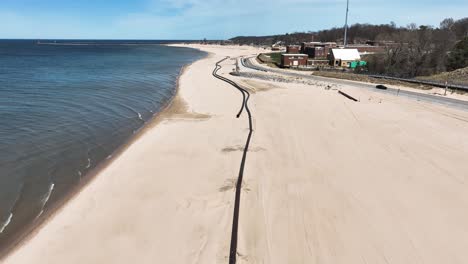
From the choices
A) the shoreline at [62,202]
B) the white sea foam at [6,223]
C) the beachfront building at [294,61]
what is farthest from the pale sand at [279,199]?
the beachfront building at [294,61]

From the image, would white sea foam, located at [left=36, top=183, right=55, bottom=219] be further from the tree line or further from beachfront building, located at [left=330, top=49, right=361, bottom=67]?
beachfront building, located at [left=330, top=49, right=361, bottom=67]

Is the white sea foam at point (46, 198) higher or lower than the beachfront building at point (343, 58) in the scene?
lower

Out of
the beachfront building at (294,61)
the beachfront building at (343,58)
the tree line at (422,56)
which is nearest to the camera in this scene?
the tree line at (422,56)

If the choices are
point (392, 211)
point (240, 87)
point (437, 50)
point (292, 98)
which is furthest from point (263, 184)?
point (437, 50)

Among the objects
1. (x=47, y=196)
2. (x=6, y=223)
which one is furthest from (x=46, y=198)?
(x=6, y=223)

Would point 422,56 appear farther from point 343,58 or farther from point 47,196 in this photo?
point 47,196

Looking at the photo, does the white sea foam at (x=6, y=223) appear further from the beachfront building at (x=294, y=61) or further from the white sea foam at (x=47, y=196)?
the beachfront building at (x=294, y=61)

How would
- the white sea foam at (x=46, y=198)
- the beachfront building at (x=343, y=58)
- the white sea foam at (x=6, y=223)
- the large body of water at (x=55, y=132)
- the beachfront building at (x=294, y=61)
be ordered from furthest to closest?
the beachfront building at (x=294, y=61), the beachfront building at (x=343, y=58), the large body of water at (x=55, y=132), the white sea foam at (x=46, y=198), the white sea foam at (x=6, y=223)

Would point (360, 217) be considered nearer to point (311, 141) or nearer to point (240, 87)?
point (311, 141)

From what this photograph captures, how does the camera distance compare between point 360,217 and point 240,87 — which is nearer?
point 360,217
